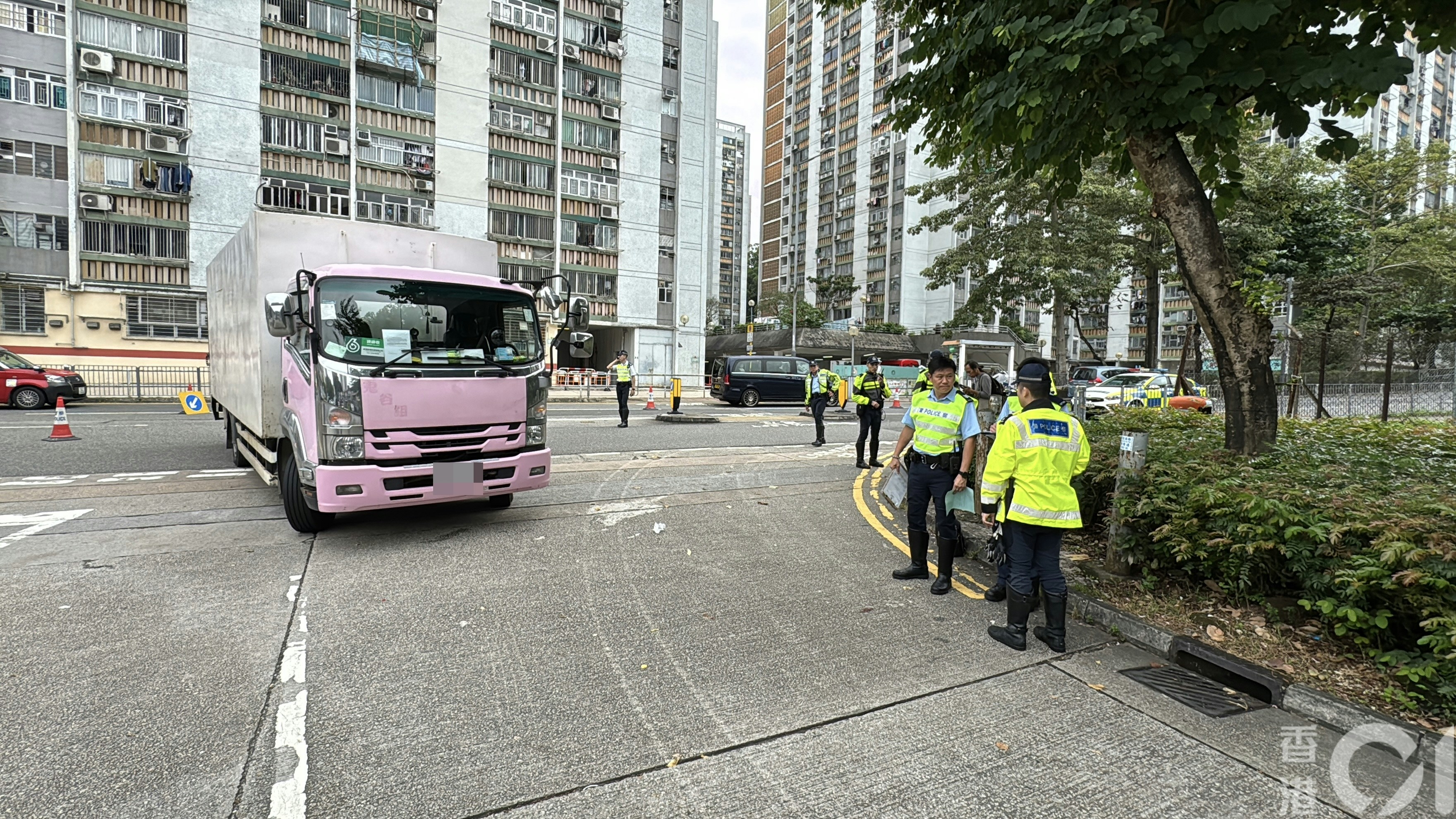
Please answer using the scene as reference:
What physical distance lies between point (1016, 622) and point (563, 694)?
2631mm

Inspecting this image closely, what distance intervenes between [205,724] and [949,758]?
3273 millimetres

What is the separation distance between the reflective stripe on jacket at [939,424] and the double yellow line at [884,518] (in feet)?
3.40

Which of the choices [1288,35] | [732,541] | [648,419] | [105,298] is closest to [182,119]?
[105,298]

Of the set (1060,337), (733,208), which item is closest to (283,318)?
(1060,337)

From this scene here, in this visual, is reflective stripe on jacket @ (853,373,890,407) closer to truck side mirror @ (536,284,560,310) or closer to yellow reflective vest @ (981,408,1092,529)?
truck side mirror @ (536,284,560,310)

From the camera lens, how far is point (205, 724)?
3107 mm

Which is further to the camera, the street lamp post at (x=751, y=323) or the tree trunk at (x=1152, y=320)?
the street lamp post at (x=751, y=323)

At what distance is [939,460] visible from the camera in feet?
17.0

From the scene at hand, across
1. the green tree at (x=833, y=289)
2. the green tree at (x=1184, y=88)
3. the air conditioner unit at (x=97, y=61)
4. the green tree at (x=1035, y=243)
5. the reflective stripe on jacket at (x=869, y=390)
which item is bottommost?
the reflective stripe on jacket at (x=869, y=390)

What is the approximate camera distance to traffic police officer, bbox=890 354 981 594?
5.11 meters

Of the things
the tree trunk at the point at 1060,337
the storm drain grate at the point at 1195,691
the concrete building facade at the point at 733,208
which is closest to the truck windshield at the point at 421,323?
the storm drain grate at the point at 1195,691

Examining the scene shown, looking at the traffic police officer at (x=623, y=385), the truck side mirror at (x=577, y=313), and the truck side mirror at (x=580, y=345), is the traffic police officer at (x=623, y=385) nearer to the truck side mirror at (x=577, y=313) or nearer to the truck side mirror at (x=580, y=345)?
the truck side mirror at (x=580, y=345)

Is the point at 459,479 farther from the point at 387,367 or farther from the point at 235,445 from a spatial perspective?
the point at 235,445

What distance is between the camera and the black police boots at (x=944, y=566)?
5.05m
